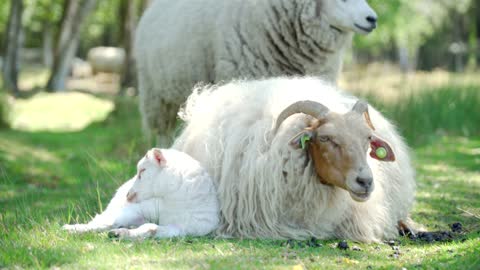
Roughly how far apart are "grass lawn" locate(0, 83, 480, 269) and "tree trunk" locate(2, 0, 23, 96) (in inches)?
310

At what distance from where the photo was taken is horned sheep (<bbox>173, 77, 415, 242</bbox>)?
512cm

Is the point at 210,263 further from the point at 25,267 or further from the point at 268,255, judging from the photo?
the point at 25,267

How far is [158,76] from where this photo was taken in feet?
29.4

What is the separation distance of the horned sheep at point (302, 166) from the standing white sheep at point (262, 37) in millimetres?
1635

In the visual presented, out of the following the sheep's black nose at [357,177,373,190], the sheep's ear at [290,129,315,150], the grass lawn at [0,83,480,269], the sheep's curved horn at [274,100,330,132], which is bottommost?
the grass lawn at [0,83,480,269]

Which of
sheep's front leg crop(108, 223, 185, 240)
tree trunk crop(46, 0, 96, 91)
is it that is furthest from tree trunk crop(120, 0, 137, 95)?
sheep's front leg crop(108, 223, 185, 240)

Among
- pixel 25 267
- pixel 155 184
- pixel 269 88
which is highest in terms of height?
pixel 269 88

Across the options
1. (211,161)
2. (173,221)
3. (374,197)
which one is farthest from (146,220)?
(374,197)

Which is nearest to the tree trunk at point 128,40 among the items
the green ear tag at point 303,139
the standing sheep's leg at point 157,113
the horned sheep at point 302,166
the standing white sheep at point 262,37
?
the standing sheep's leg at point 157,113

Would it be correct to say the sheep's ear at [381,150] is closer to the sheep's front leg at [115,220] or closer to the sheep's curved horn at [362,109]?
the sheep's curved horn at [362,109]

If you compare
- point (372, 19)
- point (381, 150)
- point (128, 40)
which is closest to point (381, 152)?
point (381, 150)

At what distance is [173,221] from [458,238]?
84.9 inches

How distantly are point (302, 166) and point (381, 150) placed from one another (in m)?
0.60

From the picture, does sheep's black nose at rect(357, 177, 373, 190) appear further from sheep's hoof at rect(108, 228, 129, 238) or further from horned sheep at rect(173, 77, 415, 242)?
sheep's hoof at rect(108, 228, 129, 238)
